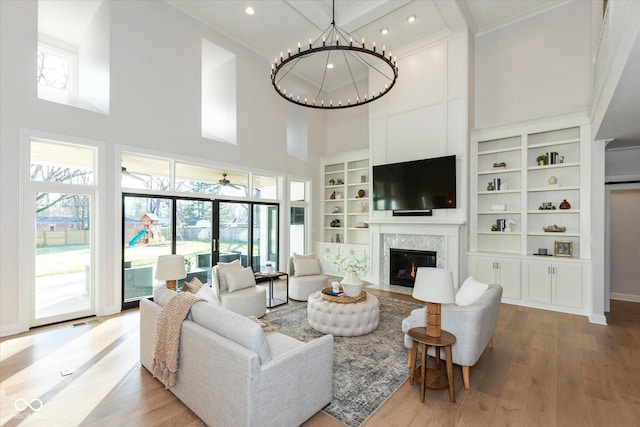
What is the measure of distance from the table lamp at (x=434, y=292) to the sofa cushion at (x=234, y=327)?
4.48ft

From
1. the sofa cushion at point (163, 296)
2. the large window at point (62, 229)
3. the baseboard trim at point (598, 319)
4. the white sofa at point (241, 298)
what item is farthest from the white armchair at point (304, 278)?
the baseboard trim at point (598, 319)

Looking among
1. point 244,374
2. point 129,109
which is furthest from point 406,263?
point 129,109

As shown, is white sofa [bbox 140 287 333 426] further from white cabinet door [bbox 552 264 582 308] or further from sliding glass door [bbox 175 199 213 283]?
white cabinet door [bbox 552 264 582 308]

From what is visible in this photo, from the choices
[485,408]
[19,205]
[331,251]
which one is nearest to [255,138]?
[331,251]

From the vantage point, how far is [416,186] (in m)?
6.30

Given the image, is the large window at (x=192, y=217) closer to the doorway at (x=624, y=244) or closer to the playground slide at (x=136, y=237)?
the playground slide at (x=136, y=237)

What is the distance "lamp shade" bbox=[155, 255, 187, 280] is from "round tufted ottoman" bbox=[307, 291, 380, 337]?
179cm

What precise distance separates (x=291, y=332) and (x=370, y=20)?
558 cm

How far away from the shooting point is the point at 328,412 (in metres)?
2.38

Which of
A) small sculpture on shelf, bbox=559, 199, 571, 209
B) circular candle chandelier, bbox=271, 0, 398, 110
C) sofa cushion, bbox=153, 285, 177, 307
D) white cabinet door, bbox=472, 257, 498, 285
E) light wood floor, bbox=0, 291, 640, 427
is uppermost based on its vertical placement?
circular candle chandelier, bbox=271, 0, 398, 110

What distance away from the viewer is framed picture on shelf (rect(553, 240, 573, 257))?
525cm

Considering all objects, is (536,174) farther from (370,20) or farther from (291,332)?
(291,332)

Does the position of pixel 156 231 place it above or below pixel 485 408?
above

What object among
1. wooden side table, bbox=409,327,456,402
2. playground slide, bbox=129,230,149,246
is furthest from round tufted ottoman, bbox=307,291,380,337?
playground slide, bbox=129,230,149,246
